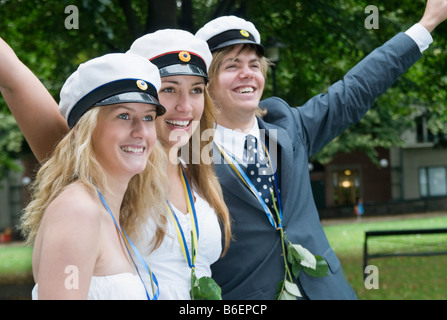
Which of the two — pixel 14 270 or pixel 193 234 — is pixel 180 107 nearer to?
pixel 193 234

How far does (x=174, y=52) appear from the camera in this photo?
2.48 m

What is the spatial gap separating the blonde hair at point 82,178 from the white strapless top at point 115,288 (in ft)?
1.01

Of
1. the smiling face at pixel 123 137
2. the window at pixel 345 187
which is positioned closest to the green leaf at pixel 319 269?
the smiling face at pixel 123 137

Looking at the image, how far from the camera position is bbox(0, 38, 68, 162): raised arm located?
2.21 m

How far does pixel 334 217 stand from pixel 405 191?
21.8 feet

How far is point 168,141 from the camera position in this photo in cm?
261

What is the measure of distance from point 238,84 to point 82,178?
132 centimetres

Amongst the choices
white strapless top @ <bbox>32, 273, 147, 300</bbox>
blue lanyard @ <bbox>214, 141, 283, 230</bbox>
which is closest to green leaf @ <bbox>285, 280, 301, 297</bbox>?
Answer: blue lanyard @ <bbox>214, 141, 283, 230</bbox>

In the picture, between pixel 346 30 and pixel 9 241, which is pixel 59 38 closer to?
pixel 346 30

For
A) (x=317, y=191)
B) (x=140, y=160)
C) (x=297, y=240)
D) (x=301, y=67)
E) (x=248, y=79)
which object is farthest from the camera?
(x=317, y=191)

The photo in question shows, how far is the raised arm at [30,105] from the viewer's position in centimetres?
221

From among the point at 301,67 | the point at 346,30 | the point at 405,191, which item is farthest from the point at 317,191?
the point at 346,30

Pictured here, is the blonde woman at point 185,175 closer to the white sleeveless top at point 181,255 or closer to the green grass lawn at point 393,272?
the white sleeveless top at point 181,255

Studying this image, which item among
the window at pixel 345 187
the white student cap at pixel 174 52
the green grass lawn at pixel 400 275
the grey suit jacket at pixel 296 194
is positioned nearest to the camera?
the white student cap at pixel 174 52
